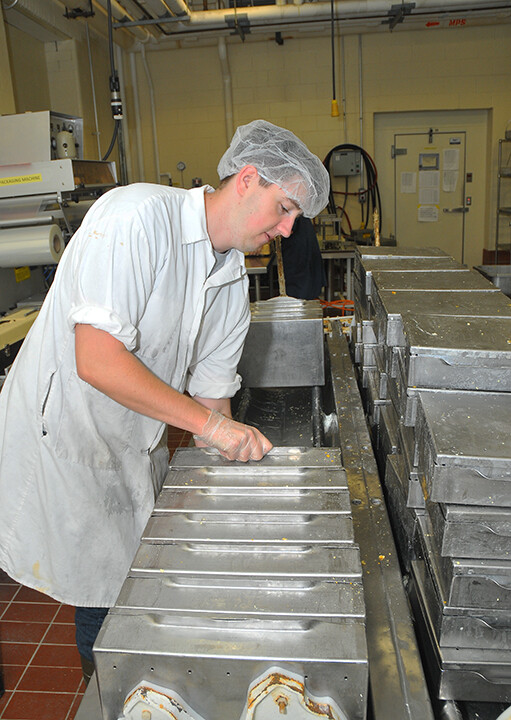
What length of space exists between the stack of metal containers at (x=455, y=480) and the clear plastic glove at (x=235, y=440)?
0.25 meters

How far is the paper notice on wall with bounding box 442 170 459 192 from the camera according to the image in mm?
6504

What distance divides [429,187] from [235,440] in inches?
245

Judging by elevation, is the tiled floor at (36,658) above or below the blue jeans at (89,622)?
below

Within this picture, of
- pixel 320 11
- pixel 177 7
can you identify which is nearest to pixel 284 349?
pixel 177 7

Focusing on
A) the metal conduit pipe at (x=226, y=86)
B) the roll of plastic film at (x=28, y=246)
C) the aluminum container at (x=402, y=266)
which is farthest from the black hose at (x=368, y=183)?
the aluminum container at (x=402, y=266)

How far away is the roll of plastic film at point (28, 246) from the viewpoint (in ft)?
8.21

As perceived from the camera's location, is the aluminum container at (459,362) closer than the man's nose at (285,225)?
Yes

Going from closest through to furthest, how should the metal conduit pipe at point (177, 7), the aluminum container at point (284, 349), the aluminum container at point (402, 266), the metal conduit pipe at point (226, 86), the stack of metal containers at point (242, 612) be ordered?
the stack of metal containers at point (242, 612) < the aluminum container at point (402, 266) < the aluminum container at point (284, 349) < the metal conduit pipe at point (177, 7) < the metal conduit pipe at point (226, 86)

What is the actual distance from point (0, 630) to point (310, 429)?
4.32 ft

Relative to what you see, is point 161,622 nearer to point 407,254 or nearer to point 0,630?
point 407,254

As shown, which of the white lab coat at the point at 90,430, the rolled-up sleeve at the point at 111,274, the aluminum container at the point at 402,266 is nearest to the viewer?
the rolled-up sleeve at the point at 111,274

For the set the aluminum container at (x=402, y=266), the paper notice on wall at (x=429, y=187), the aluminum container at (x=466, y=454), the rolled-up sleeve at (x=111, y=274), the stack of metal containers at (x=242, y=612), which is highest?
the paper notice on wall at (x=429, y=187)

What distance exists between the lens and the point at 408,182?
6.55 m

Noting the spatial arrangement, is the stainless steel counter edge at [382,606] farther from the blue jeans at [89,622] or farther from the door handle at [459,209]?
the door handle at [459,209]
